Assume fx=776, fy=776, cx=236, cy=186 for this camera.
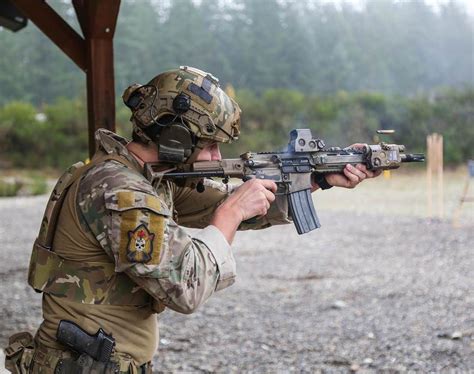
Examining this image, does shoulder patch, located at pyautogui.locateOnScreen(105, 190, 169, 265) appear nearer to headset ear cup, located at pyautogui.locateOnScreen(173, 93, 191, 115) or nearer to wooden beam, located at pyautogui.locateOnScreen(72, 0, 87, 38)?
headset ear cup, located at pyautogui.locateOnScreen(173, 93, 191, 115)

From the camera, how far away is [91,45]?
404 cm

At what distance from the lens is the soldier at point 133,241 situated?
2.16 meters

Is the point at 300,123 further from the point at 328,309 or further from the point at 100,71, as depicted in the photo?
the point at 100,71

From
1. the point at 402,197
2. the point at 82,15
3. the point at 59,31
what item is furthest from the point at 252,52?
the point at 82,15

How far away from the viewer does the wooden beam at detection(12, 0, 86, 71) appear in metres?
4.21

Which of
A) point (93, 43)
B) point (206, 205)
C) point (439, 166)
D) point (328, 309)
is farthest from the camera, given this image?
point (439, 166)

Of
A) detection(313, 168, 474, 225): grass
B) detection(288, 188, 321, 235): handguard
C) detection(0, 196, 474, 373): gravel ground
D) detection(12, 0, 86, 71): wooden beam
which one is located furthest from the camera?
detection(313, 168, 474, 225): grass

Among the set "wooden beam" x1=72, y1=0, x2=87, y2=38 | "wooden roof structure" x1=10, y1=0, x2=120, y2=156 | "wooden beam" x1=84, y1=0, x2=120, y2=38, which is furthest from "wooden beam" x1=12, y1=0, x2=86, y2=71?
"wooden beam" x1=84, y1=0, x2=120, y2=38

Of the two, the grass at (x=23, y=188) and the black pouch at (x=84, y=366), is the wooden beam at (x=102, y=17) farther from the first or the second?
the grass at (x=23, y=188)

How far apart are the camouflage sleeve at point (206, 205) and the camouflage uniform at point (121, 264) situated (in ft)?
1.36

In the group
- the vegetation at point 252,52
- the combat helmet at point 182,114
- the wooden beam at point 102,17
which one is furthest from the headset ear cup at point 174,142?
the vegetation at point 252,52

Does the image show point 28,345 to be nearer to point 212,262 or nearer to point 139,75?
point 212,262

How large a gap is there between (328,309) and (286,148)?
395cm

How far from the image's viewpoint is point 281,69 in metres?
32.7
